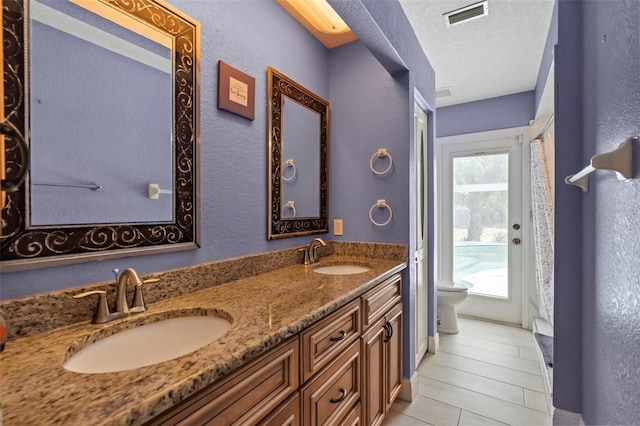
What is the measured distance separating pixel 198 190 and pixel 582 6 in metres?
2.16

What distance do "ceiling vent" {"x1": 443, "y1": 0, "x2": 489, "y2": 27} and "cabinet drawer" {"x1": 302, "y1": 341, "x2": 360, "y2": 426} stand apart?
207 centimetres

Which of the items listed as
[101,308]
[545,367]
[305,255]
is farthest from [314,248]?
[545,367]

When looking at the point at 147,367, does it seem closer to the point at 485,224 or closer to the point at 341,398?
the point at 341,398

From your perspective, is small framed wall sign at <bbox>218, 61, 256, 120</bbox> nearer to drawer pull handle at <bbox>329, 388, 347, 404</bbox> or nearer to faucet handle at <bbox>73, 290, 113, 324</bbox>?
faucet handle at <bbox>73, 290, 113, 324</bbox>

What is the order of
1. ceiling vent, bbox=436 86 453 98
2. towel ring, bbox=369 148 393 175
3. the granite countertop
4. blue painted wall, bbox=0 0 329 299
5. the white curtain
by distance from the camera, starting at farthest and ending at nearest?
ceiling vent, bbox=436 86 453 98 → the white curtain → towel ring, bbox=369 148 393 175 → blue painted wall, bbox=0 0 329 299 → the granite countertop

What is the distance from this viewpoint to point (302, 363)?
0.95 m

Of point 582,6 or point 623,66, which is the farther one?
point 582,6

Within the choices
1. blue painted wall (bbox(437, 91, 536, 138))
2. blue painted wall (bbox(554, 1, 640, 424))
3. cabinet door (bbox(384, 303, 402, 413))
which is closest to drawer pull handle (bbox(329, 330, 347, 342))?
cabinet door (bbox(384, 303, 402, 413))

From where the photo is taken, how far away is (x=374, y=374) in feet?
4.95

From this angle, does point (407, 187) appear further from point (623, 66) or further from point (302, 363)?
point (302, 363)

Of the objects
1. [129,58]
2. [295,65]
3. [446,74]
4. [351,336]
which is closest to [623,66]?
[351,336]

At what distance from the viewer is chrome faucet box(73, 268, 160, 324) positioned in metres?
0.88

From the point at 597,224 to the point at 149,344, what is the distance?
1.86 metres

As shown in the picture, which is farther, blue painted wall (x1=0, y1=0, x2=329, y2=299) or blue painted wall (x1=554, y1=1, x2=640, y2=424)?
blue painted wall (x1=0, y1=0, x2=329, y2=299)
